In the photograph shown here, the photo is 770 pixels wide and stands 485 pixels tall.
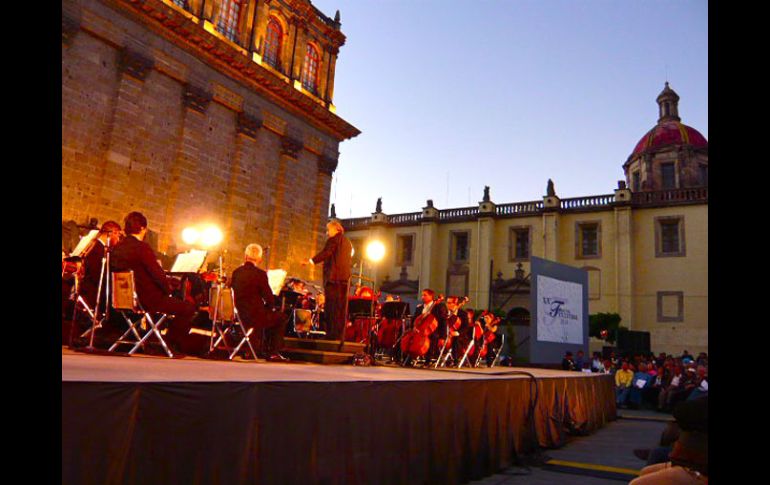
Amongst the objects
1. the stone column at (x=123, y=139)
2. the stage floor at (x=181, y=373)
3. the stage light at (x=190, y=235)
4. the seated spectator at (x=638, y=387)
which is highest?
the stone column at (x=123, y=139)

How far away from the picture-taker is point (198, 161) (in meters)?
18.8

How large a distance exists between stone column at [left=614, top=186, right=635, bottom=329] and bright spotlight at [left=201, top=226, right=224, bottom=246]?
83.9ft

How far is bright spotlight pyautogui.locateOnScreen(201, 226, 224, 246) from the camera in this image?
61.2ft

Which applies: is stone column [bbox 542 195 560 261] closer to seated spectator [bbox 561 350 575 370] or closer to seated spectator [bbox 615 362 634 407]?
seated spectator [bbox 615 362 634 407]

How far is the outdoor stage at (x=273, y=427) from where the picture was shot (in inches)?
104

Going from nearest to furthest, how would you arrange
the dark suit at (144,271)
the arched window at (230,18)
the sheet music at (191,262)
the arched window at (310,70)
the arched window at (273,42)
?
1. the dark suit at (144,271)
2. the sheet music at (191,262)
3. the arched window at (230,18)
4. the arched window at (273,42)
5. the arched window at (310,70)

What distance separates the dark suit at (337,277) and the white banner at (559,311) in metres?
8.63

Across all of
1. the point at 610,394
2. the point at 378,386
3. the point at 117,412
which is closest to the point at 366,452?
the point at 378,386

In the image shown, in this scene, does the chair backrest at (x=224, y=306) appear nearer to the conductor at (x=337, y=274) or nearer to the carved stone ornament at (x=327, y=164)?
the conductor at (x=337, y=274)

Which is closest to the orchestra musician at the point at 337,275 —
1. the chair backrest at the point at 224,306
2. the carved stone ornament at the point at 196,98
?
the chair backrest at the point at 224,306

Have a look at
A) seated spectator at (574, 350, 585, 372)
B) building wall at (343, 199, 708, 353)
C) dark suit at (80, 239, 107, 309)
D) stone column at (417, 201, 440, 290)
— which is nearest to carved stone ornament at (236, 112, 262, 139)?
dark suit at (80, 239, 107, 309)

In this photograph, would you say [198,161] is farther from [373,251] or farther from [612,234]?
[612,234]

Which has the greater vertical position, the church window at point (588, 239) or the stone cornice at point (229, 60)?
the stone cornice at point (229, 60)
